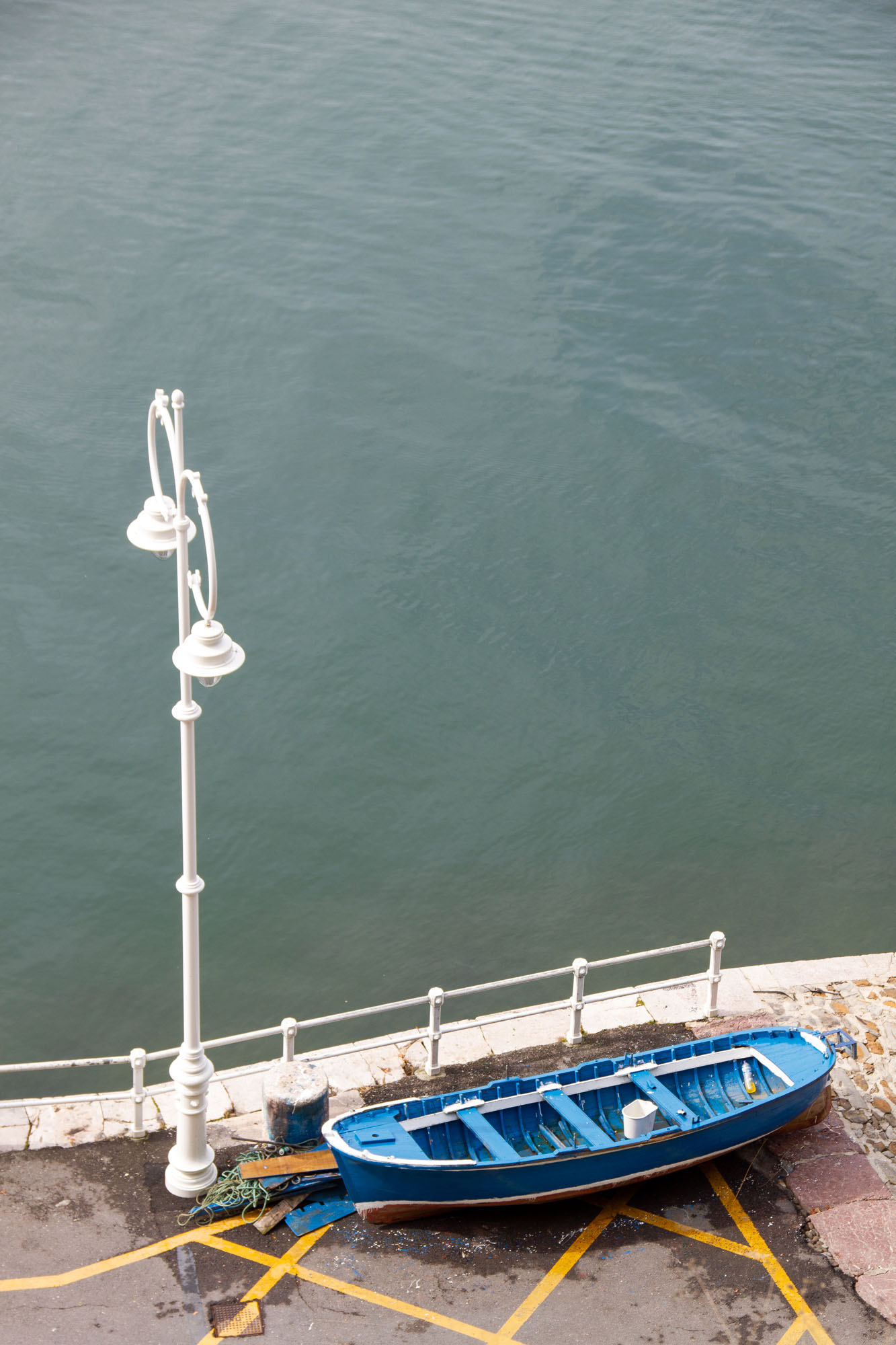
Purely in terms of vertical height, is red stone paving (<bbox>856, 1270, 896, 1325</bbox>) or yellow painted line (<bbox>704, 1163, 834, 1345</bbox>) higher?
red stone paving (<bbox>856, 1270, 896, 1325</bbox>)

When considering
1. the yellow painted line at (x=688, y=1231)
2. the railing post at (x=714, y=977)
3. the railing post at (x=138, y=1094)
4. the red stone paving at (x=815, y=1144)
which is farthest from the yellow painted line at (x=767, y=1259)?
the railing post at (x=138, y=1094)

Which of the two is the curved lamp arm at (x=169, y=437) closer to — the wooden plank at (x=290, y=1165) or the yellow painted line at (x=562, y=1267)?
the wooden plank at (x=290, y=1165)

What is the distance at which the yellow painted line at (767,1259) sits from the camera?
44.9ft

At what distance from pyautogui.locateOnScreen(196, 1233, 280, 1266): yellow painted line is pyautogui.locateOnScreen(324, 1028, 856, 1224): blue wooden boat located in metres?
1.01

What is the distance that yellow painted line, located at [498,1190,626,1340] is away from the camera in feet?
44.6

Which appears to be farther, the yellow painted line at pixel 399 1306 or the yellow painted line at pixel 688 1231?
the yellow painted line at pixel 688 1231

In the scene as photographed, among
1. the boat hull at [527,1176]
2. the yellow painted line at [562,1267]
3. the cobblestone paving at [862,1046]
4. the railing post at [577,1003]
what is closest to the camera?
the yellow painted line at [562,1267]

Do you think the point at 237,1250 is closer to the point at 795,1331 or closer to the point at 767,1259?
Result: the point at 767,1259

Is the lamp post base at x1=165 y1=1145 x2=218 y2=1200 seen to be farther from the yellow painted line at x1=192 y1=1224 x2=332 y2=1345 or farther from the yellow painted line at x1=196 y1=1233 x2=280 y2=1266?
the yellow painted line at x1=192 y1=1224 x2=332 y2=1345

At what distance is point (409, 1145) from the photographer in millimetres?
14312

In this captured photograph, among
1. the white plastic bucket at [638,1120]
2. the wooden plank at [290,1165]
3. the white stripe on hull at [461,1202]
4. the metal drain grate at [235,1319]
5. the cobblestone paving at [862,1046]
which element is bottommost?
the cobblestone paving at [862,1046]

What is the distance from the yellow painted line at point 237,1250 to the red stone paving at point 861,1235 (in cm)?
553

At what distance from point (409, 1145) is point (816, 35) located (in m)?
45.1

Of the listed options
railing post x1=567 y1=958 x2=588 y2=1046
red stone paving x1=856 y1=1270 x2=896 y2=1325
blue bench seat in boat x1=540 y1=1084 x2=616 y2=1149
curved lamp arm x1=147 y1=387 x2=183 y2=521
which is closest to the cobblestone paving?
red stone paving x1=856 y1=1270 x2=896 y2=1325
